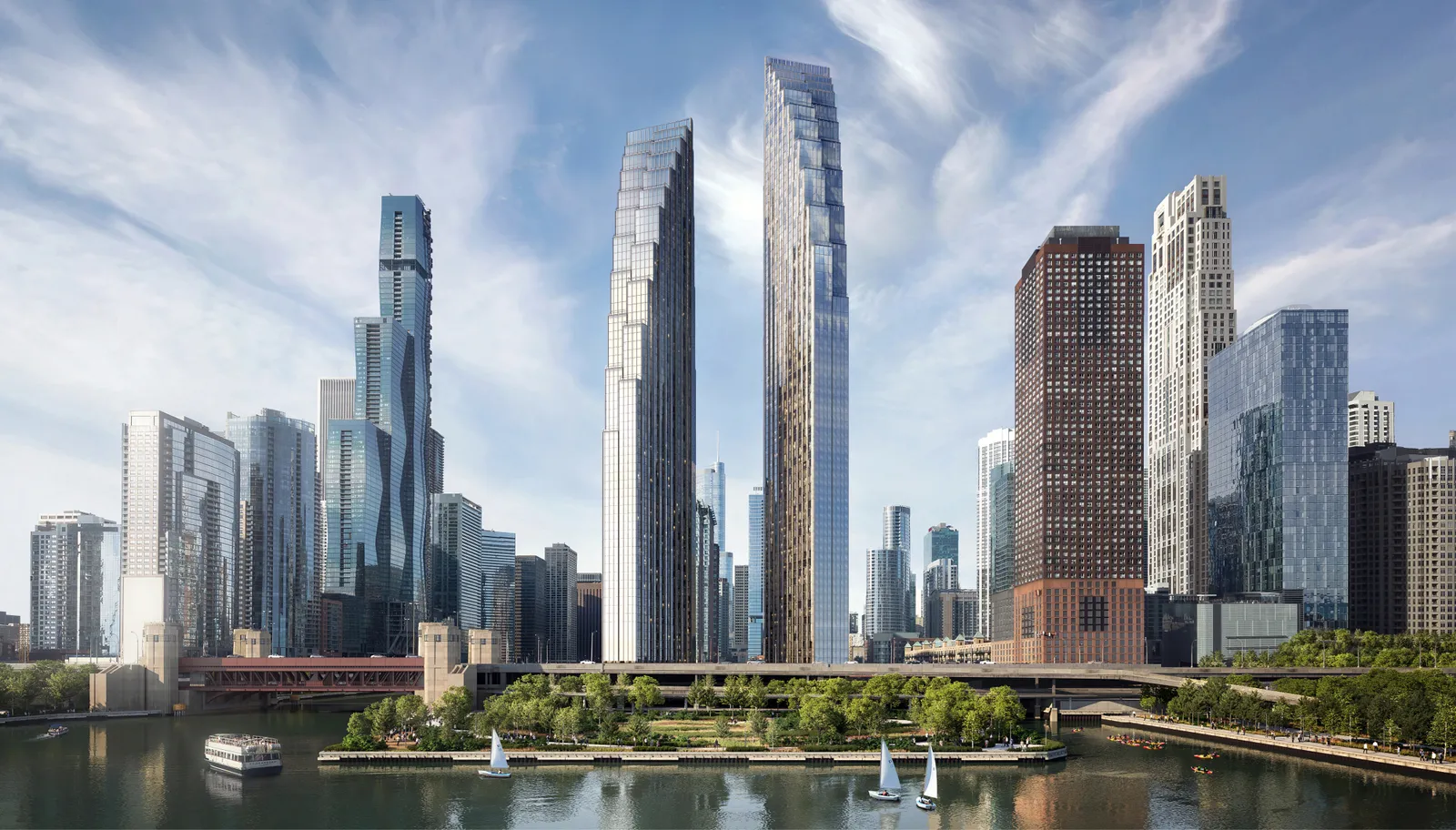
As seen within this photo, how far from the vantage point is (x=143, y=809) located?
122 metres

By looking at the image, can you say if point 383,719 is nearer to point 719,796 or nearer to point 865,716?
point 719,796

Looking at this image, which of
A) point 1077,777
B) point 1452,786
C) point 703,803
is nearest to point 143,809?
point 703,803

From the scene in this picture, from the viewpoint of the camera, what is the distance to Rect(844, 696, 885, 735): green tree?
513 feet

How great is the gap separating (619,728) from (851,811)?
56.4 metres

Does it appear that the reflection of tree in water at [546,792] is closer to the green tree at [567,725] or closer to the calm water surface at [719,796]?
the calm water surface at [719,796]

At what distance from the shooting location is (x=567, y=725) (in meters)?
157

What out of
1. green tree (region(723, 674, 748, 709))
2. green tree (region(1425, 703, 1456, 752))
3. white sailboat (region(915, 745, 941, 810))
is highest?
green tree (region(1425, 703, 1456, 752))

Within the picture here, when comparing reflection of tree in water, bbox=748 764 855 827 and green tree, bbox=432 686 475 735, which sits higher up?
green tree, bbox=432 686 475 735

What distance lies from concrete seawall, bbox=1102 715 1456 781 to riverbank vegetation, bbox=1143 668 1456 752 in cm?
398

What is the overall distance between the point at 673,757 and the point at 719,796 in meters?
23.8

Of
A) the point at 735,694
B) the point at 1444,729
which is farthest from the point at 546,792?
the point at 1444,729

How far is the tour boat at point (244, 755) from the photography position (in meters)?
144

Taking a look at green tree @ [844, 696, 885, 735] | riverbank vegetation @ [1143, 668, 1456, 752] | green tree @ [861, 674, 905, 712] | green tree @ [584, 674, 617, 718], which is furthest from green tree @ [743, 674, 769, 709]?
riverbank vegetation @ [1143, 668, 1456, 752]

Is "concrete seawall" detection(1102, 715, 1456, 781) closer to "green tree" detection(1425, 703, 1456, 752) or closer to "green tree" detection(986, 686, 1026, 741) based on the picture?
"green tree" detection(1425, 703, 1456, 752)
